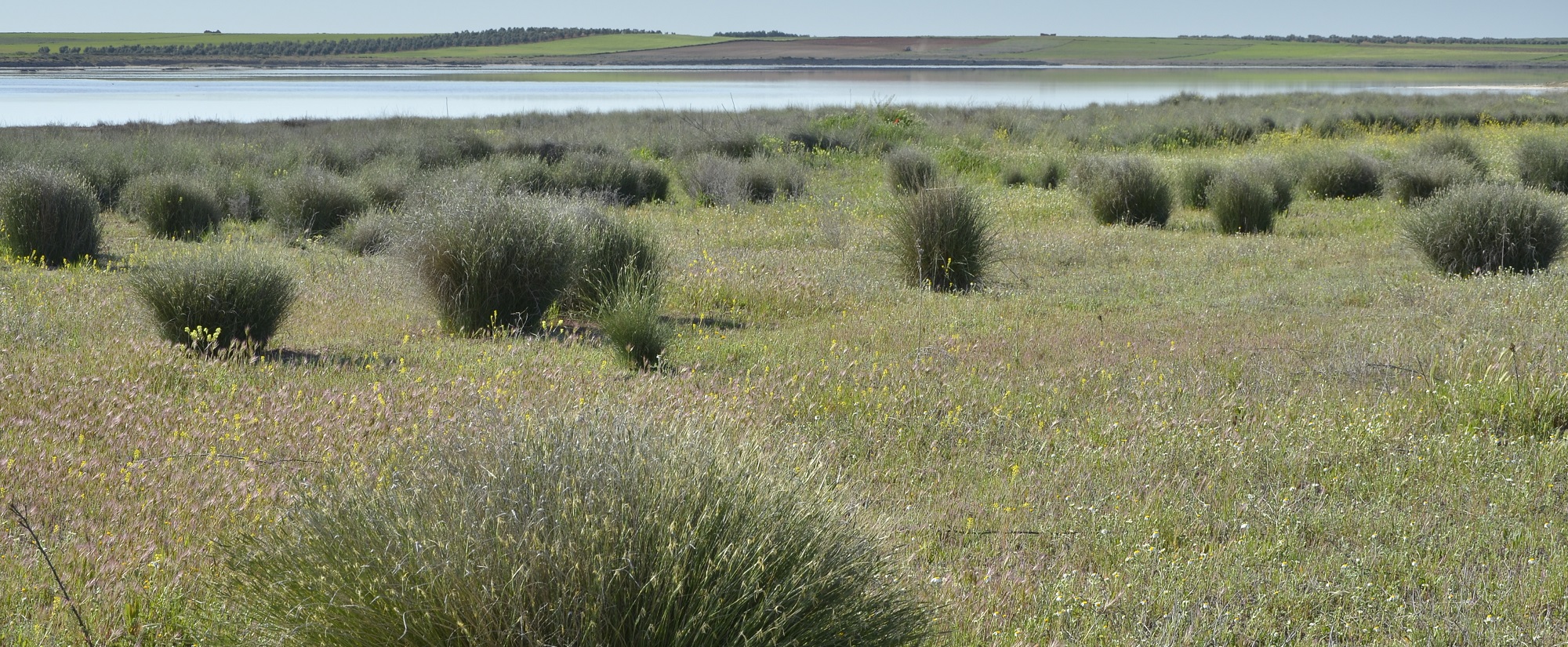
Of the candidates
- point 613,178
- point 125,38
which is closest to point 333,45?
point 125,38

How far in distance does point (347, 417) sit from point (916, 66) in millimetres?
115904

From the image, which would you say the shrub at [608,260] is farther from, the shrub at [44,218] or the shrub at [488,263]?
the shrub at [44,218]

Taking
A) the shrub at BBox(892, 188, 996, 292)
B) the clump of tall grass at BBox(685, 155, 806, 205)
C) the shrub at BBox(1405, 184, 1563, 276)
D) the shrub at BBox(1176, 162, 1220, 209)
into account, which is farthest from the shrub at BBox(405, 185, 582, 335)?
the shrub at BBox(1176, 162, 1220, 209)

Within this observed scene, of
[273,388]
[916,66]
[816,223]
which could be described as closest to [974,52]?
[916,66]

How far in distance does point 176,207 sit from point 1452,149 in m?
20.9

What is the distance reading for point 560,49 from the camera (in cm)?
13312

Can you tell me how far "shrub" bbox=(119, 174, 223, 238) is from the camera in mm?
14383

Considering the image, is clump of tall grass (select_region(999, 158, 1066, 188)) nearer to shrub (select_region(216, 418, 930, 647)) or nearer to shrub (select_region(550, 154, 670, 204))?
shrub (select_region(550, 154, 670, 204))

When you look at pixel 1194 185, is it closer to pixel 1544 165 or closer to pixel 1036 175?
pixel 1036 175

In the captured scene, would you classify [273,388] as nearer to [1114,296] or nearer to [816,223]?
[1114,296]

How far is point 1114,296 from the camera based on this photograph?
32.3 feet

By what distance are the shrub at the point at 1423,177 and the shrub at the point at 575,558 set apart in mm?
16403

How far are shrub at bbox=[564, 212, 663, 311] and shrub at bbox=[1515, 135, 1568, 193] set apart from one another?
16.0 meters

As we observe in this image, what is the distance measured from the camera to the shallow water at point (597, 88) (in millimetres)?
42094
